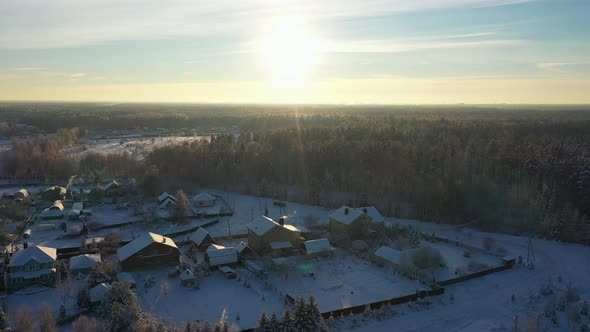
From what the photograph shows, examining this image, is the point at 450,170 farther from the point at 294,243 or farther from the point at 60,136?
the point at 60,136

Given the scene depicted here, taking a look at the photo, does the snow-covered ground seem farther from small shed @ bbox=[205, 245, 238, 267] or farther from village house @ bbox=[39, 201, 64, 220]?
village house @ bbox=[39, 201, 64, 220]

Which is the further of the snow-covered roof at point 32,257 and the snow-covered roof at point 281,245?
the snow-covered roof at point 281,245

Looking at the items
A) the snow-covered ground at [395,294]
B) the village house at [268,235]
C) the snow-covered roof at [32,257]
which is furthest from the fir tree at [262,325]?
the snow-covered roof at [32,257]

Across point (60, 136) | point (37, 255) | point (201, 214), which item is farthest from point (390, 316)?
point (60, 136)

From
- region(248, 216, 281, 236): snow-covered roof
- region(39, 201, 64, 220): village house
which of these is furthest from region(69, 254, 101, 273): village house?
region(39, 201, 64, 220): village house

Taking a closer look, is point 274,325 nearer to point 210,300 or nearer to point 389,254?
point 210,300

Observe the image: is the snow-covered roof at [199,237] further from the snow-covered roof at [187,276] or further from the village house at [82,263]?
the village house at [82,263]
